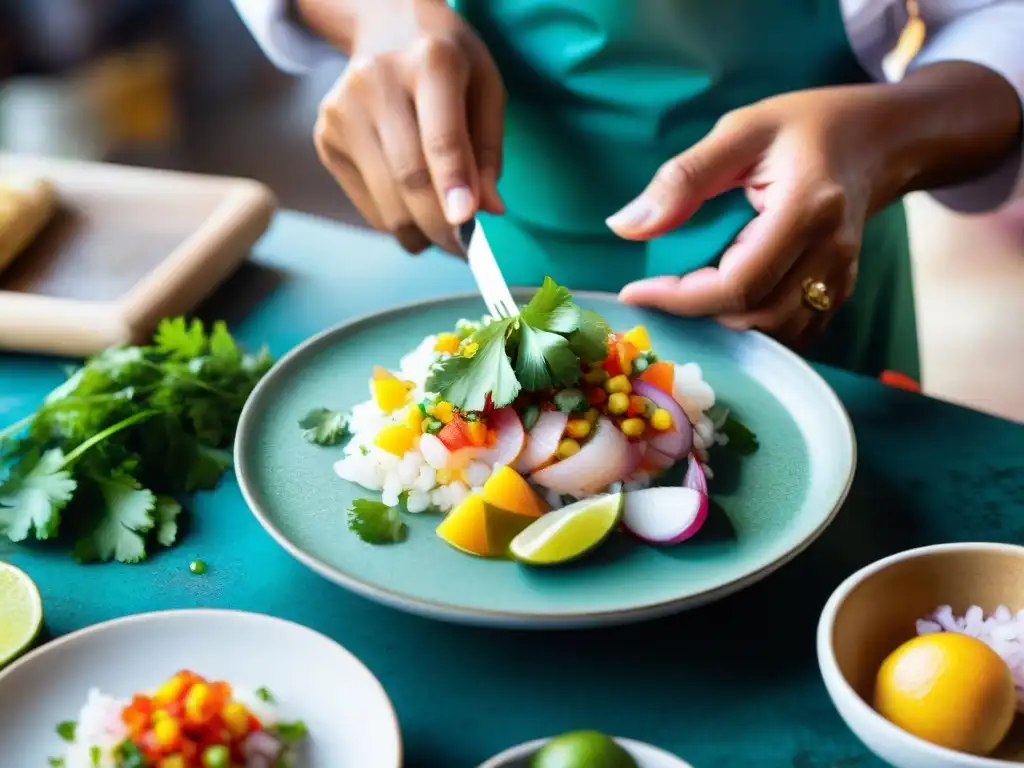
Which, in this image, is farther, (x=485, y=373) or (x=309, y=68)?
(x=309, y=68)

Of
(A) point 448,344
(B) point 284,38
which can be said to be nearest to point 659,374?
(A) point 448,344

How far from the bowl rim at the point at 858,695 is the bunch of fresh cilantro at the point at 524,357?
40 cm

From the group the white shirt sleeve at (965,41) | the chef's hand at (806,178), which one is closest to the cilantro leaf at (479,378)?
the chef's hand at (806,178)

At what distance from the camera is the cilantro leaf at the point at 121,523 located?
49.3 inches

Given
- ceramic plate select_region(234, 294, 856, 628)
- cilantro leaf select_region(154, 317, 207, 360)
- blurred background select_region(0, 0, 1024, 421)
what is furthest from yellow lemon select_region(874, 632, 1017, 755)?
blurred background select_region(0, 0, 1024, 421)

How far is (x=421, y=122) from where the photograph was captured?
1575mm

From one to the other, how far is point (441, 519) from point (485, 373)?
0.57ft

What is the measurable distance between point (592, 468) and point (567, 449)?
0.04 m

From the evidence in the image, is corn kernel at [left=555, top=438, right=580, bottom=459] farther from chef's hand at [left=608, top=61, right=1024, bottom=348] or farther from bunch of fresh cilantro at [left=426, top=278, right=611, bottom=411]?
chef's hand at [left=608, top=61, right=1024, bottom=348]

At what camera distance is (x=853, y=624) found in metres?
1.00

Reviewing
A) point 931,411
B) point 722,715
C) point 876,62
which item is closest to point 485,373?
point 722,715

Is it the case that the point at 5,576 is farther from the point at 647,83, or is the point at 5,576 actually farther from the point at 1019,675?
the point at 647,83

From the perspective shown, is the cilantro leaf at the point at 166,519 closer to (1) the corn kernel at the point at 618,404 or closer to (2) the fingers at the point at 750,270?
(1) the corn kernel at the point at 618,404

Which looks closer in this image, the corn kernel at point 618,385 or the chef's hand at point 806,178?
the corn kernel at point 618,385
